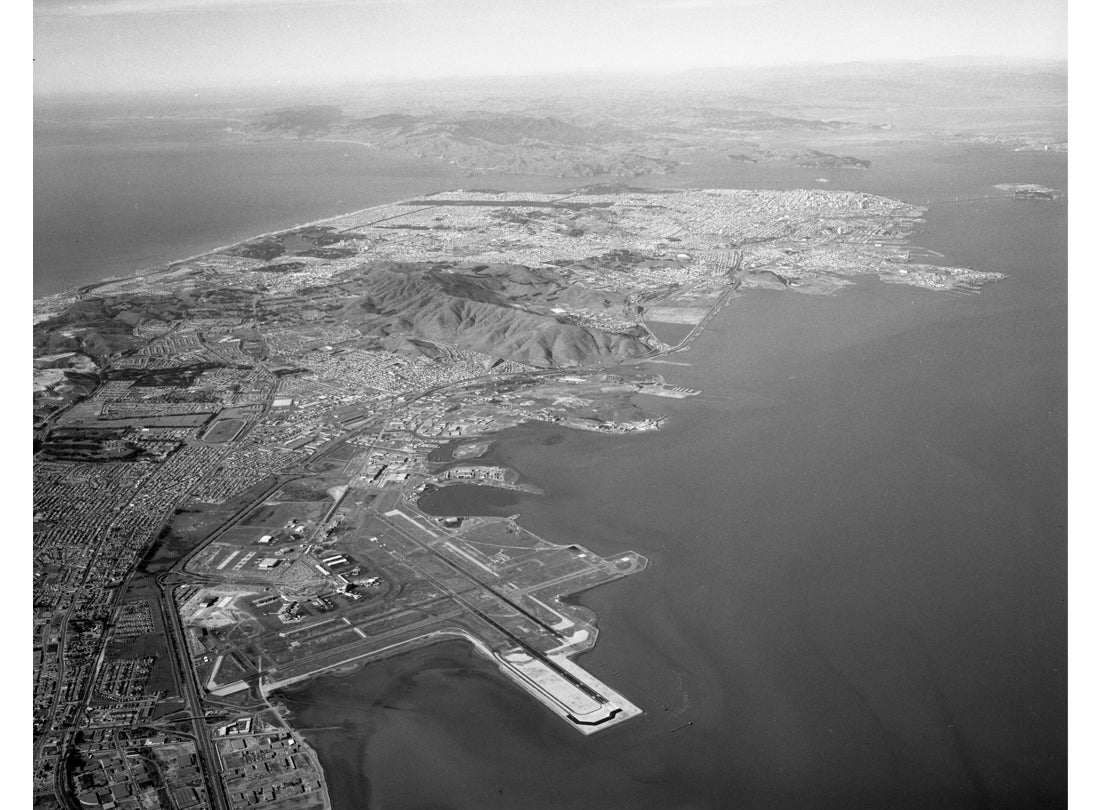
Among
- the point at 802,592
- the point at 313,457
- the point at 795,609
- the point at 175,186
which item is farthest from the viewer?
the point at 175,186

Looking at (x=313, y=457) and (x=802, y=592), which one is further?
(x=313, y=457)

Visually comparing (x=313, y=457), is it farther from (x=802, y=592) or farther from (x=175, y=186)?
(x=175, y=186)

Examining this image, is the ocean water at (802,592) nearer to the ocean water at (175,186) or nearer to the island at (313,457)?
the island at (313,457)

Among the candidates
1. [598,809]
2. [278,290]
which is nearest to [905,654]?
[598,809]

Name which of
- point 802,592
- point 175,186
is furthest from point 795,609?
point 175,186

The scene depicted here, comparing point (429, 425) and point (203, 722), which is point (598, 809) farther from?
point (429, 425)

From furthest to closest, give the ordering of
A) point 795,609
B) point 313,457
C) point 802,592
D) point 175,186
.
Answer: point 175,186 → point 313,457 → point 802,592 → point 795,609

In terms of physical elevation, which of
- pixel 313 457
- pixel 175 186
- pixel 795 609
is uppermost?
pixel 175 186

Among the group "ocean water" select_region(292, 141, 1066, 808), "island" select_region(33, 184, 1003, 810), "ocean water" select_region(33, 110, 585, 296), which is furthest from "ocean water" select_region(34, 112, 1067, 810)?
"ocean water" select_region(33, 110, 585, 296)

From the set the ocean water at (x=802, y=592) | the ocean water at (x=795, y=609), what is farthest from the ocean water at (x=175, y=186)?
the ocean water at (x=795, y=609)
